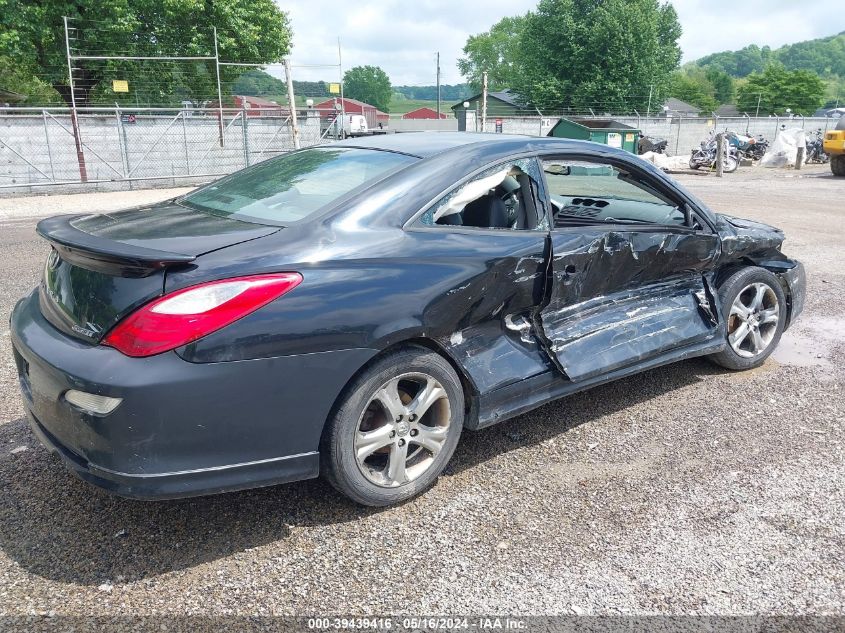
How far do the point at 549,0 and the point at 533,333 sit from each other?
54859 millimetres

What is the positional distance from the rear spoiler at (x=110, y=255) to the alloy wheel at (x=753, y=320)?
3.44 metres

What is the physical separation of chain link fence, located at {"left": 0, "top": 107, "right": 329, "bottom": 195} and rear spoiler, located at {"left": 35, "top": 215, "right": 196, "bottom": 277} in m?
14.8

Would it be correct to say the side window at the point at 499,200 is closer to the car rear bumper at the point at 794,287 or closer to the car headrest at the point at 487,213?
the car headrest at the point at 487,213

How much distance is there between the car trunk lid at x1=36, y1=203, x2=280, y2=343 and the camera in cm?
236

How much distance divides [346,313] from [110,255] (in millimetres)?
846

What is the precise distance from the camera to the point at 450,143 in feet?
11.1

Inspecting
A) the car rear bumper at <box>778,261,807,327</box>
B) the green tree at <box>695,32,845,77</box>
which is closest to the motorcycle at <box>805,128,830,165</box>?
the car rear bumper at <box>778,261,807,327</box>

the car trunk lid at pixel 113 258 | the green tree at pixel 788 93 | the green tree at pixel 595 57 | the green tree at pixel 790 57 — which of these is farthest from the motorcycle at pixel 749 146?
the green tree at pixel 790 57

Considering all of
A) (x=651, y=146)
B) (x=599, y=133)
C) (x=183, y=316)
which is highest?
(x=599, y=133)

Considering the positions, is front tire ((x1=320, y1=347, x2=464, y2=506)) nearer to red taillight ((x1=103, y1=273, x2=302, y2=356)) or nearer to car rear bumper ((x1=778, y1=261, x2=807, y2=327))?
red taillight ((x1=103, y1=273, x2=302, y2=356))

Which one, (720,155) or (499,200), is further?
(720,155)

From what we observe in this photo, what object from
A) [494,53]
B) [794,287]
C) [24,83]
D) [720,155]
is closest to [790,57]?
[494,53]

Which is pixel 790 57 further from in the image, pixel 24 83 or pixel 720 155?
pixel 24 83

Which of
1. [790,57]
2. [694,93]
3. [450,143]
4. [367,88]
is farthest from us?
[790,57]
